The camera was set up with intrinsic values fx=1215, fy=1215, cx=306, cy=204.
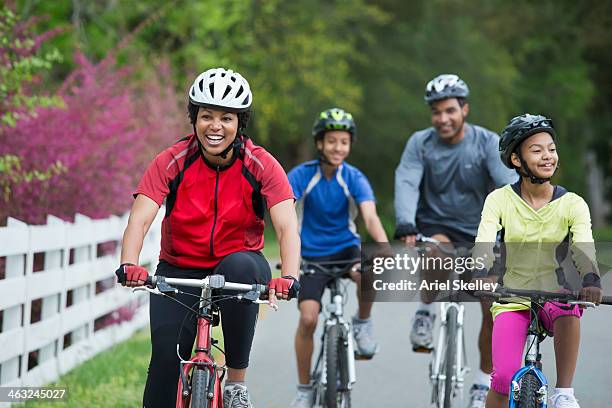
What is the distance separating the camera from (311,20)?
37.2m

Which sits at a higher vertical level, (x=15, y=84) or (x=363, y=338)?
(x=15, y=84)

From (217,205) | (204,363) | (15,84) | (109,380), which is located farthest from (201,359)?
(15,84)

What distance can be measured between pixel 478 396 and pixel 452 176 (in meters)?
1.58

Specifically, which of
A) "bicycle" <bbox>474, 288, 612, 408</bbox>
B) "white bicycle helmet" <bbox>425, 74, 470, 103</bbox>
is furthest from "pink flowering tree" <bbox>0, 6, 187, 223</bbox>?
"bicycle" <bbox>474, 288, 612, 408</bbox>

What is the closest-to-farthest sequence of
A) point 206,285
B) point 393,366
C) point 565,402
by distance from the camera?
1. point 206,285
2. point 565,402
3. point 393,366

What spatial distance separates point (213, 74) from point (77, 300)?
15.9ft

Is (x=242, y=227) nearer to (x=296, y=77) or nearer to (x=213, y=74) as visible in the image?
(x=213, y=74)

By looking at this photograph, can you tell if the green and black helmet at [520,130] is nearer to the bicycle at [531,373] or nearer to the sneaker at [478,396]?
the bicycle at [531,373]

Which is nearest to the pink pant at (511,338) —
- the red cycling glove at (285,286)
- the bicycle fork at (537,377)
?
the bicycle fork at (537,377)

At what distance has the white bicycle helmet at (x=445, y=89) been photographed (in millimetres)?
8648

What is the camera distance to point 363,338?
8992 millimetres

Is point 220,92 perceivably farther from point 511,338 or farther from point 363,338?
point 363,338

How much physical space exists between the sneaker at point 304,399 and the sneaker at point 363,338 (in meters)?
0.73

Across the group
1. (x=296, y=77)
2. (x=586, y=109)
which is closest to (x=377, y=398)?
(x=296, y=77)
